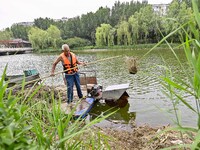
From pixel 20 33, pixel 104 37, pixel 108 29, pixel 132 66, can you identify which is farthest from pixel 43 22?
pixel 132 66

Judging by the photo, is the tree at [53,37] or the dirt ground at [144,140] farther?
the tree at [53,37]

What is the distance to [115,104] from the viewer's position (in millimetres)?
8211

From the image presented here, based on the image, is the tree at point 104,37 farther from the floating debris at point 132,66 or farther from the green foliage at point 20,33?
the green foliage at point 20,33

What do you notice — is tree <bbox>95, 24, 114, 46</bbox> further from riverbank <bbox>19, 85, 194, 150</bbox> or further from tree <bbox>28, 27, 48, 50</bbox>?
riverbank <bbox>19, 85, 194, 150</bbox>

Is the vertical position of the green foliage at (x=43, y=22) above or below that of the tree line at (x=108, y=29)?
above

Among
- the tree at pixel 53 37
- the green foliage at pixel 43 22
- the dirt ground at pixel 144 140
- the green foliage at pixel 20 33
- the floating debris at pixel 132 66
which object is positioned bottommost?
the dirt ground at pixel 144 140

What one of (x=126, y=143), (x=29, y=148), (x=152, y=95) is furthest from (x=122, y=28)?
(x=29, y=148)

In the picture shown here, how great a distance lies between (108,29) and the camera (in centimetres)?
5916

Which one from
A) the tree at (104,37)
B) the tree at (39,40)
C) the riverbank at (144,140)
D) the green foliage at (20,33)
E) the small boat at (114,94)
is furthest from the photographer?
the green foliage at (20,33)

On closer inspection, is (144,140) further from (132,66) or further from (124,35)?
(124,35)

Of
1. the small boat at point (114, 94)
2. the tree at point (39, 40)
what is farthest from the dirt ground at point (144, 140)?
the tree at point (39, 40)

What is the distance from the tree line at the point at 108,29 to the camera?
50.1 meters

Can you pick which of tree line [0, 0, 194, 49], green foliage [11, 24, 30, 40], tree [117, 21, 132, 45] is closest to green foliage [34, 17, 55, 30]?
tree line [0, 0, 194, 49]

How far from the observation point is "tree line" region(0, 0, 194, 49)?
1971 inches
